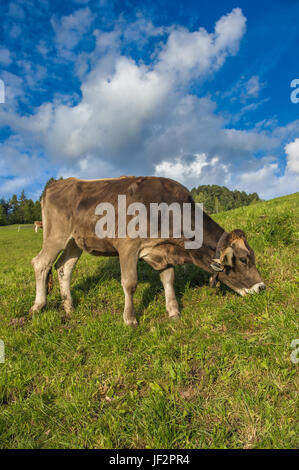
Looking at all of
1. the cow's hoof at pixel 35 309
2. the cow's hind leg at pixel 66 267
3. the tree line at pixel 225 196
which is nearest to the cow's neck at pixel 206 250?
the cow's hind leg at pixel 66 267

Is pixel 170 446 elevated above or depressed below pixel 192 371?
below

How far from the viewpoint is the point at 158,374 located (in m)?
3.26

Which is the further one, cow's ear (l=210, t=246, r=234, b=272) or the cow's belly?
the cow's belly

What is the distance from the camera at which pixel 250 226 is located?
8156 millimetres

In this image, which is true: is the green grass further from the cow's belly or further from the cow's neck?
the cow's belly

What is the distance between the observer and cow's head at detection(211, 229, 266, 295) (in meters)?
4.82

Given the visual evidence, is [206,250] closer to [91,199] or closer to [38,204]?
[91,199]

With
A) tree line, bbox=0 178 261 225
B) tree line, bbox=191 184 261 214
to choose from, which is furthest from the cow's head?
tree line, bbox=191 184 261 214

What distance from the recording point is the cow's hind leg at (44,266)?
18.3ft

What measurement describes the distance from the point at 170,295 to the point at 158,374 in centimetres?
195

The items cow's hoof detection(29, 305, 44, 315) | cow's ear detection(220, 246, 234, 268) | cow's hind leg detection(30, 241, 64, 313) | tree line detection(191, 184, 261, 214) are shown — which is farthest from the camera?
tree line detection(191, 184, 261, 214)
